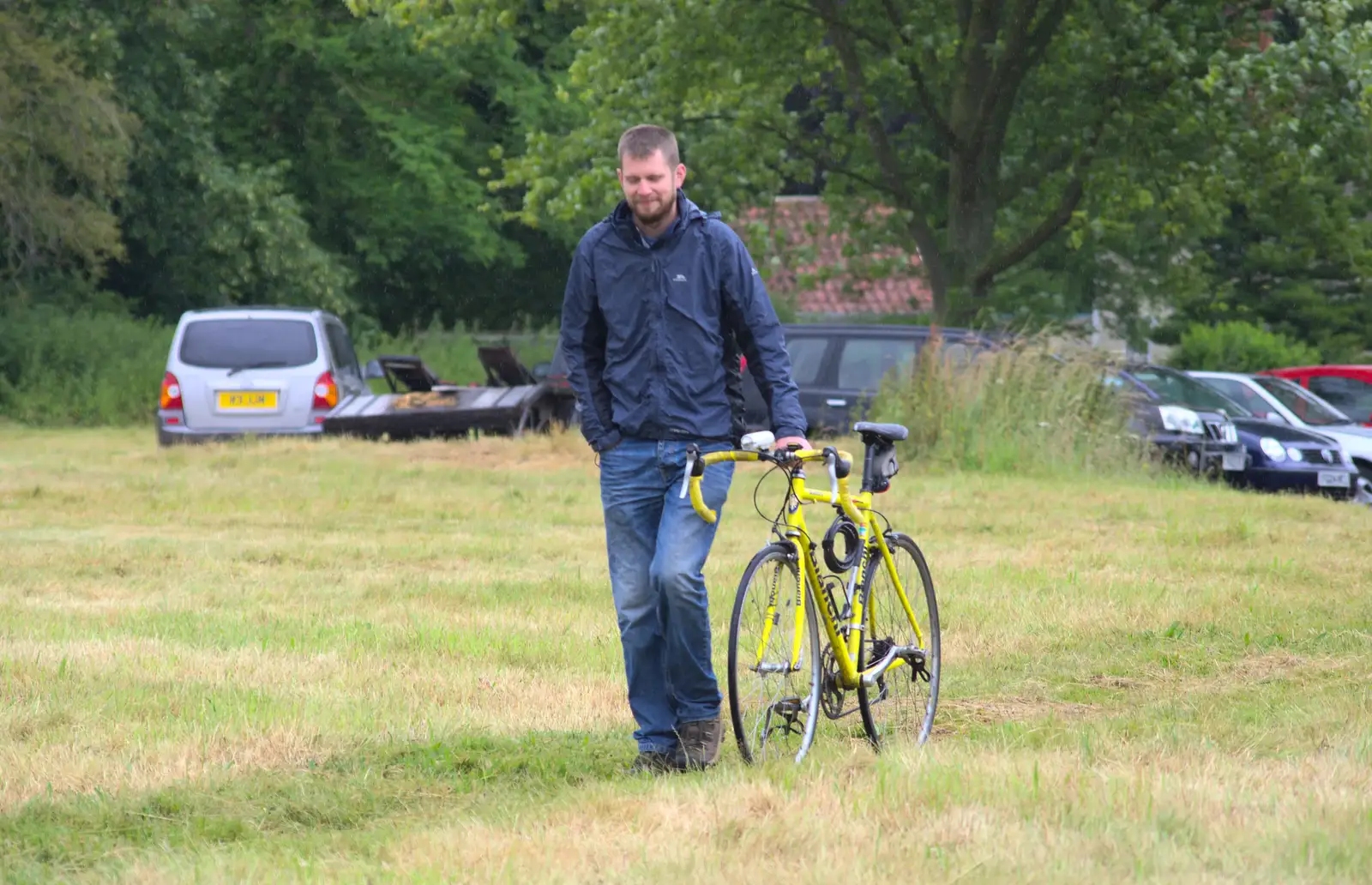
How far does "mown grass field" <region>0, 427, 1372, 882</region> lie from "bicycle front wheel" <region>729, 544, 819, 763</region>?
16 centimetres

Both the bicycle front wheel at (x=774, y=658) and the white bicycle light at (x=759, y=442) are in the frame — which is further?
Answer: the bicycle front wheel at (x=774, y=658)

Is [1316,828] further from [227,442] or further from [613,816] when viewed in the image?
[227,442]

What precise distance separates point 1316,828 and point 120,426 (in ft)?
93.7

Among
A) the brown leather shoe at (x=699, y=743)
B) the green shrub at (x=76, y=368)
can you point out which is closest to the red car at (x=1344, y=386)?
the green shrub at (x=76, y=368)

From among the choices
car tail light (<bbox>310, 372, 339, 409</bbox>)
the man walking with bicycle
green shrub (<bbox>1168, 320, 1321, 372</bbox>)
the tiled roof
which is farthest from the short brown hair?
green shrub (<bbox>1168, 320, 1321, 372</bbox>)

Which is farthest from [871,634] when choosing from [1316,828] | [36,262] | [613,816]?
[36,262]

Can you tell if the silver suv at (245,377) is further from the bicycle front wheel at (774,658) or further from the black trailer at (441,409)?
the bicycle front wheel at (774,658)

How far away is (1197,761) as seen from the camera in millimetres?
6266

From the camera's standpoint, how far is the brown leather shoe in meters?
6.52

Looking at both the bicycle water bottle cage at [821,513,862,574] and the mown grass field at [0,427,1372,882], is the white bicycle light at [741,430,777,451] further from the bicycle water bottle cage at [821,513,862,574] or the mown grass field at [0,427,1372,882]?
the mown grass field at [0,427,1372,882]

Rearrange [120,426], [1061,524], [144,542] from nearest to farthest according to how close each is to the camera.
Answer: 1. [144,542]
2. [1061,524]
3. [120,426]

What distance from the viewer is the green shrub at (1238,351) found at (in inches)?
1361

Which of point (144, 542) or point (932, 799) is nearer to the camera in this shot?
point (932, 799)

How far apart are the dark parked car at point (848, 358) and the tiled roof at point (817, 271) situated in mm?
8428
